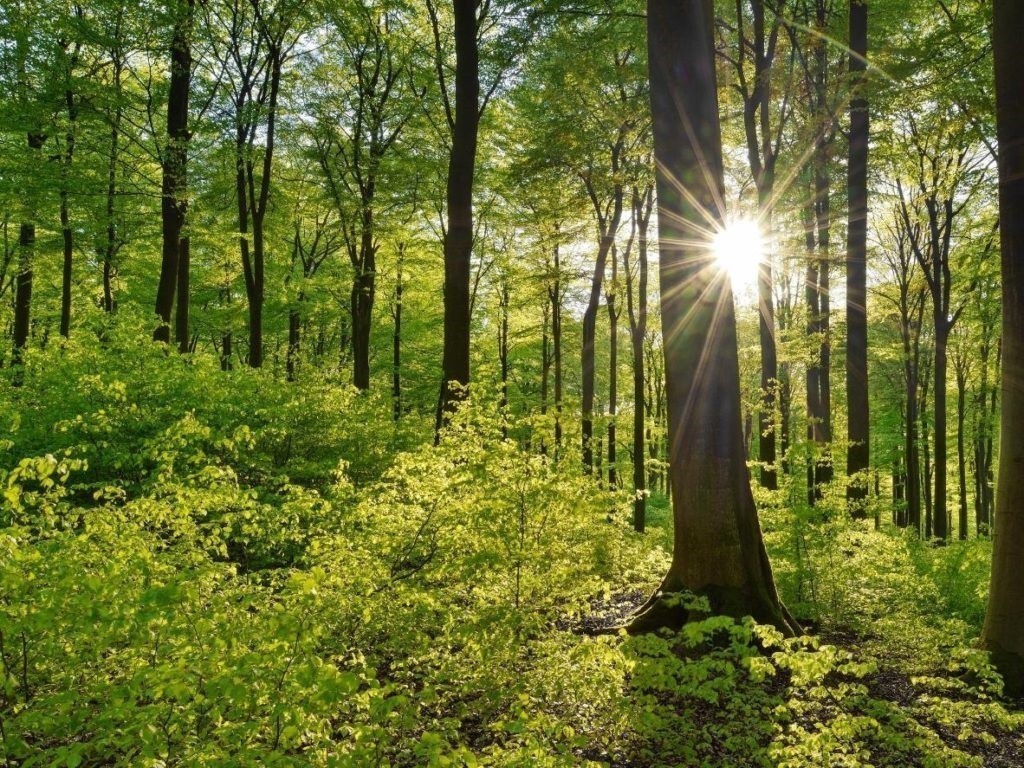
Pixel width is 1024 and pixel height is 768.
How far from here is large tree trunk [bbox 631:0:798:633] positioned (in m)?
6.25

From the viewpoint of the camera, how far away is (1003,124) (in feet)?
20.0

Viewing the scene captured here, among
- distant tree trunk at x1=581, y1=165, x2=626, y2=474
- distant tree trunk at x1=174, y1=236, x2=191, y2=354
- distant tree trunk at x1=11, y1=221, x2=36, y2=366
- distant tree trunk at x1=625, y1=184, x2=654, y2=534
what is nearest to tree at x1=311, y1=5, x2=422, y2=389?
distant tree trunk at x1=174, y1=236, x2=191, y2=354

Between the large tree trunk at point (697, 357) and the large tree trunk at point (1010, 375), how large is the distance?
1837 millimetres

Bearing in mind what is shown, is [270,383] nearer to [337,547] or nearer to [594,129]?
[337,547]

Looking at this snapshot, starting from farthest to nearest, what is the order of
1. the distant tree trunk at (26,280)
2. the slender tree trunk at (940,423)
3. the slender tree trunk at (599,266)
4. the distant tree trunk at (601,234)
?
the distant tree trunk at (26,280) < the slender tree trunk at (940,423) < the slender tree trunk at (599,266) < the distant tree trunk at (601,234)

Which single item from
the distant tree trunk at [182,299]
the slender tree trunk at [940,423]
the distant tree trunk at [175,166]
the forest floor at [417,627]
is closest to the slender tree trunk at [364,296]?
the distant tree trunk at [182,299]

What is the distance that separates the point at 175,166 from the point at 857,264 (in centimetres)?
1409

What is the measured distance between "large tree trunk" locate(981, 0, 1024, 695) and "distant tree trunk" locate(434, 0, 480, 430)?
641 cm

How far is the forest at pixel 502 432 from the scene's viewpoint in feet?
11.6

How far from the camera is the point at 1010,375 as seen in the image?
5883 mm

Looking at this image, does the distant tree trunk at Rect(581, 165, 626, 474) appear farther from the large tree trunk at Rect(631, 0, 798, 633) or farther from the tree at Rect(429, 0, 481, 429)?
the large tree trunk at Rect(631, 0, 798, 633)

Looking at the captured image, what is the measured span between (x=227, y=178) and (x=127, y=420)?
38.0 feet

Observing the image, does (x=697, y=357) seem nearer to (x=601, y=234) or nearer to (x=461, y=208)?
(x=461, y=208)

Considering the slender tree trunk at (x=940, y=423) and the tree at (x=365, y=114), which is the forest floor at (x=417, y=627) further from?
the tree at (x=365, y=114)
